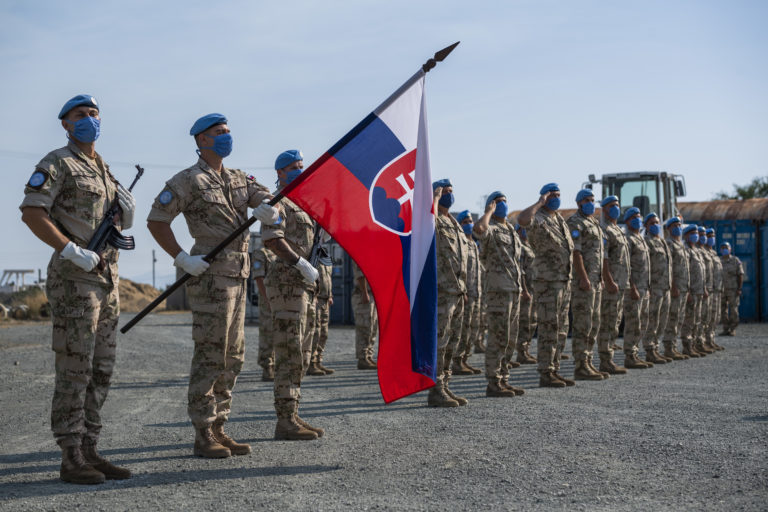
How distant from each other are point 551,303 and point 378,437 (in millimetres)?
3971

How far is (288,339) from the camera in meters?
6.36

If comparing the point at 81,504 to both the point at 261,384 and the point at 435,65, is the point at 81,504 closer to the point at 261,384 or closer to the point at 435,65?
the point at 435,65

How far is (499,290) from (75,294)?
17.7 feet

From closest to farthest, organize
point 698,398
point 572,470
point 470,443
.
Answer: point 572,470, point 470,443, point 698,398

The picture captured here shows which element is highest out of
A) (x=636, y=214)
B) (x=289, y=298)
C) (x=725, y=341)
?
(x=636, y=214)

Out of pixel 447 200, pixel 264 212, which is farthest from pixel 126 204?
pixel 447 200

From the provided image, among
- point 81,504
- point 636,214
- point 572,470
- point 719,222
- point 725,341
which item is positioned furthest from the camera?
point 719,222

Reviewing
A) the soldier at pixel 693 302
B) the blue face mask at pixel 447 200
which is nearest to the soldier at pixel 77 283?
the blue face mask at pixel 447 200

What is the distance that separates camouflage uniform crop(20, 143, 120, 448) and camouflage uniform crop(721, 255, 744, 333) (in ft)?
56.1

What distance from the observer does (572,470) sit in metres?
5.12

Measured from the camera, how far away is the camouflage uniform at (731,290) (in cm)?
1928

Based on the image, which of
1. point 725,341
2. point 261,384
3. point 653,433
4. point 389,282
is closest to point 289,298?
point 389,282

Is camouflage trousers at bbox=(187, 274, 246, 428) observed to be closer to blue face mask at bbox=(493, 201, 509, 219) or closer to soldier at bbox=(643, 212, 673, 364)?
blue face mask at bbox=(493, 201, 509, 219)

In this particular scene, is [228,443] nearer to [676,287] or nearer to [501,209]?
[501,209]
